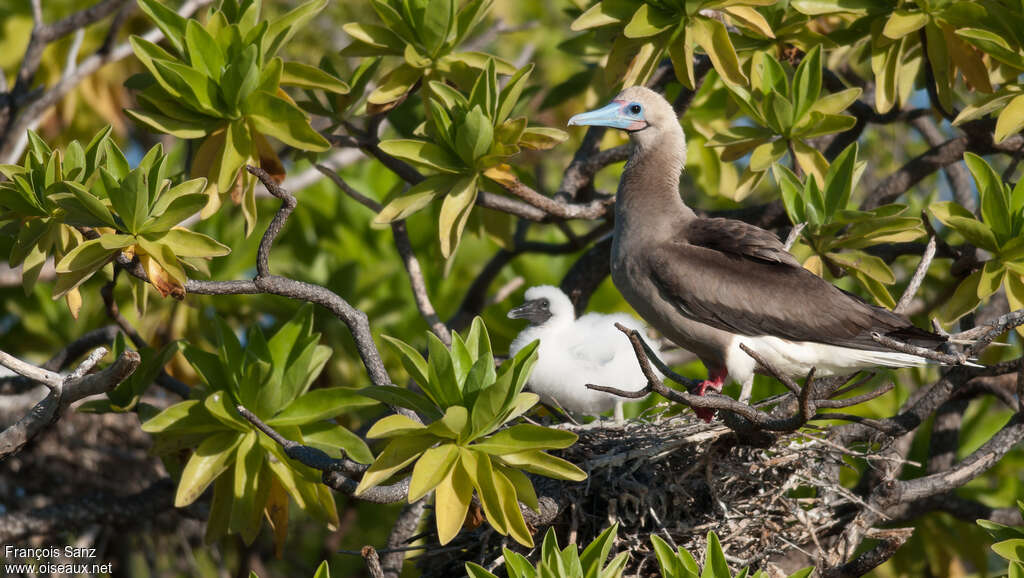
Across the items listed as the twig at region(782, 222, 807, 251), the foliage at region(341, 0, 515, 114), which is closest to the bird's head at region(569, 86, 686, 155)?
the foliage at region(341, 0, 515, 114)

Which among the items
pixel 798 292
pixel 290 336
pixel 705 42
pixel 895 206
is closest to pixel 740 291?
pixel 798 292

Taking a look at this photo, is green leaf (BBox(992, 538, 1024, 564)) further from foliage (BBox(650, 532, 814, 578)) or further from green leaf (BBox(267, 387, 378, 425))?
green leaf (BBox(267, 387, 378, 425))

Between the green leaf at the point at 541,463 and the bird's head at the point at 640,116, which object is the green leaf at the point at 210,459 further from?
the bird's head at the point at 640,116

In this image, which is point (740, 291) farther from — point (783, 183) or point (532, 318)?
point (532, 318)

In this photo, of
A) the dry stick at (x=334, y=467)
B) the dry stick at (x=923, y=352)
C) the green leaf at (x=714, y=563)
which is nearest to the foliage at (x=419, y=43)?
the dry stick at (x=334, y=467)

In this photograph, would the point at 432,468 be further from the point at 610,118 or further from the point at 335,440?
the point at 610,118

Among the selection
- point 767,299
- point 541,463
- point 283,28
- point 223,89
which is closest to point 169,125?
point 223,89

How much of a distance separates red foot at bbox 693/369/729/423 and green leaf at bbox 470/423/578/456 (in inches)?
35.6

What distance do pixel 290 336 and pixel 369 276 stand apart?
2.66 m

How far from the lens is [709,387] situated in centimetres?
480

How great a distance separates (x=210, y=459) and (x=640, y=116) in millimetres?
2736

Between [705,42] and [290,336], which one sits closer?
[290,336]

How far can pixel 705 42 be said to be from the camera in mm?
4934

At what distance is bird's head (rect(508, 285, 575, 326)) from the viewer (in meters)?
6.20
